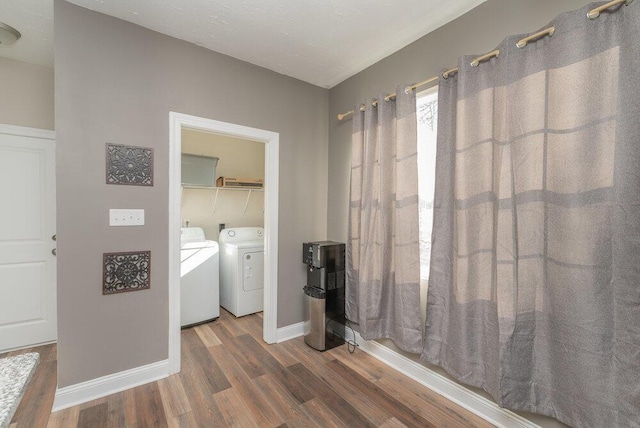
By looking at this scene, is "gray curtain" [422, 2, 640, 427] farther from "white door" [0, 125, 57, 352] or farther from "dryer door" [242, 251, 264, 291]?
"white door" [0, 125, 57, 352]

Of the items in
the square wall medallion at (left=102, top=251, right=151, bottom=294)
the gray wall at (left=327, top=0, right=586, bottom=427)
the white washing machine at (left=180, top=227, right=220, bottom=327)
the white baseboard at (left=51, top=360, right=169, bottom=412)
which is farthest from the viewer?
the white washing machine at (left=180, top=227, right=220, bottom=327)

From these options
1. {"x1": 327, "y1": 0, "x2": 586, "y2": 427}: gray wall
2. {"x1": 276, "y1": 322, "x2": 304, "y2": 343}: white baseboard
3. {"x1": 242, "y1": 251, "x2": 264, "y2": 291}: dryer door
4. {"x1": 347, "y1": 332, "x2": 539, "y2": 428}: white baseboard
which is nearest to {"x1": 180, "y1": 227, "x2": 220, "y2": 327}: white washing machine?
{"x1": 242, "y1": 251, "x2": 264, "y2": 291}: dryer door

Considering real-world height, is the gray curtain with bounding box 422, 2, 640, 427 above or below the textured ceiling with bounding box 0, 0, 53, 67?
below

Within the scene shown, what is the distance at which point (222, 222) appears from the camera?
3838 mm

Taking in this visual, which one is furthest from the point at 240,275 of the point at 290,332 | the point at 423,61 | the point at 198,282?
the point at 423,61

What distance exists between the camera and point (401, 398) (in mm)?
1832

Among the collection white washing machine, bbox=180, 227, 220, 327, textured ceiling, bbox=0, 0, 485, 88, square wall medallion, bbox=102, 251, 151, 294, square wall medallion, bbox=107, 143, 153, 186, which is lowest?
white washing machine, bbox=180, 227, 220, 327

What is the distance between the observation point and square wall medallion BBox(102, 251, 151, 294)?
1844 millimetres

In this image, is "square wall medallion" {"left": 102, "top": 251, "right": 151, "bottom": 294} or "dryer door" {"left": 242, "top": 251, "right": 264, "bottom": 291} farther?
"dryer door" {"left": 242, "top": 251, "right": 264, "bottom": 291}

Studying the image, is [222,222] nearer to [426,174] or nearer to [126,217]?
[126,217]

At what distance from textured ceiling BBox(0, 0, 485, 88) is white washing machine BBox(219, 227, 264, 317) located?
2.01m

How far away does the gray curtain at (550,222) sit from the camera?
111cm

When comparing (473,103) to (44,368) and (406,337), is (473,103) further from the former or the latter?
(44,368)

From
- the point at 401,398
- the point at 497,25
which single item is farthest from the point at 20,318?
the point at 497,25
